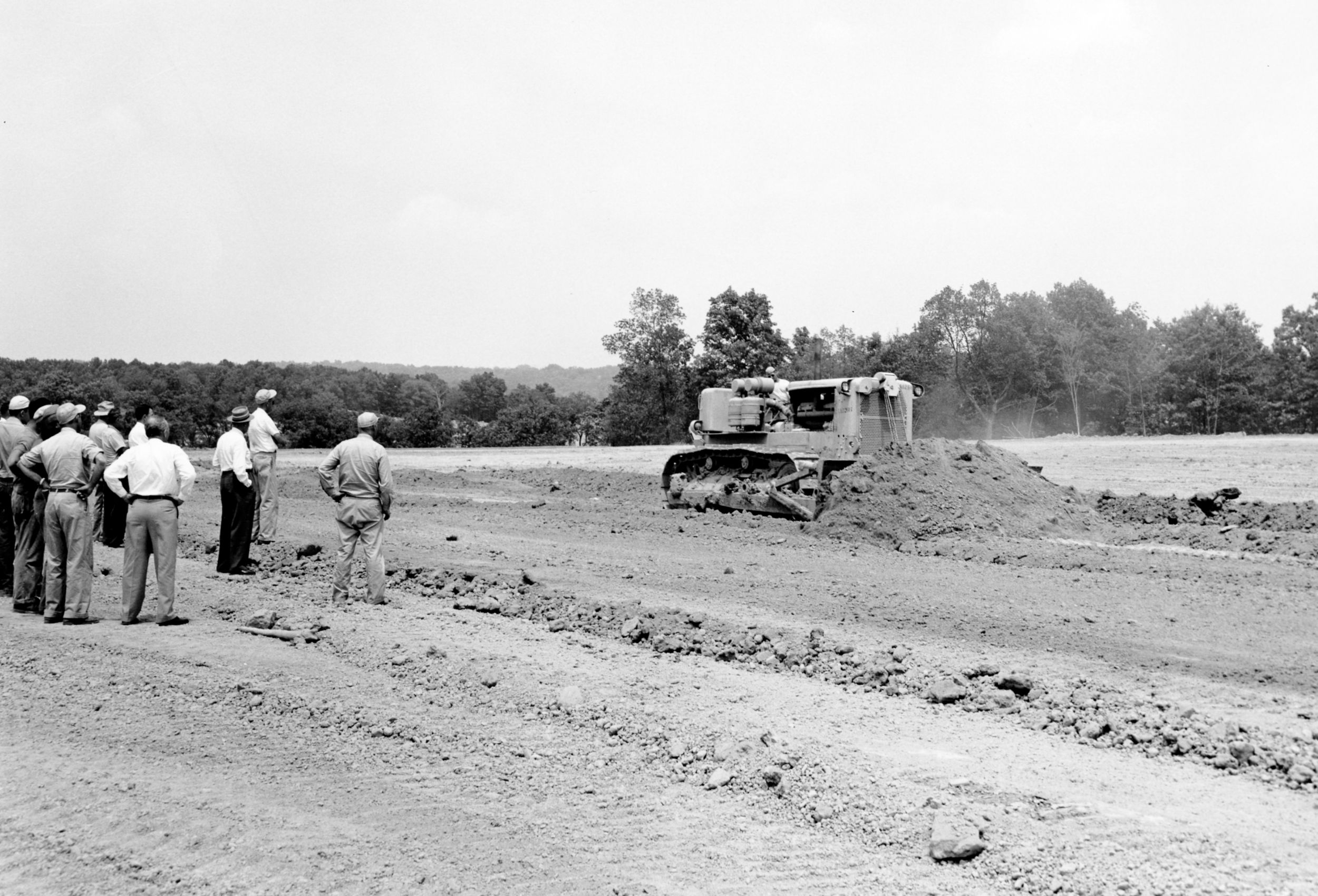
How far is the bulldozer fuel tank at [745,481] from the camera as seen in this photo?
54.6 ft

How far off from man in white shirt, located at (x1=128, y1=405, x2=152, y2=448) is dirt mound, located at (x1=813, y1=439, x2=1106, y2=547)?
9.37 meters

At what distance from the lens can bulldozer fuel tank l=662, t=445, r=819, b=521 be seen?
16656mm

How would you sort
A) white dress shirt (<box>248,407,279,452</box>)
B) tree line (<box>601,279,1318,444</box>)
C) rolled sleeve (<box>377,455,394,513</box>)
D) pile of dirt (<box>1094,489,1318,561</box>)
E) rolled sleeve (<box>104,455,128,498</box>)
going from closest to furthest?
1. rolled sleeve (<box>104,455,128,498</box>)
2. rolled sleeve (<box>377,455,394,513</box>)
3. white dress shirt (<box>248,407,279,452</box>)
4. pile of dirt (<box>1094,489,1318,561</box>)
5. tree line (<box>601,279,1318,444</box>)

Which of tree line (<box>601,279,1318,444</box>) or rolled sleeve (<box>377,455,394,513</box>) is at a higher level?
tree line (<box>601,279,1318,444</box>)

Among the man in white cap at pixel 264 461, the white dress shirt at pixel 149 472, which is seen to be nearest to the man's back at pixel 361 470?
the white dress shirt at pixel 149 472

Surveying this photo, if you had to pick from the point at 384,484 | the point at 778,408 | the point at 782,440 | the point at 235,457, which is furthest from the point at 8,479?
the point at 778,408

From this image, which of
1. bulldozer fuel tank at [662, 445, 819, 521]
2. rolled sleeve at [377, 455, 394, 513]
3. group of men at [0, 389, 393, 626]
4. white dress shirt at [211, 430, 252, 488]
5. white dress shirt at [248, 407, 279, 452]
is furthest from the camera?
bulldozer fuel tank at [662, 445, 819, 521]

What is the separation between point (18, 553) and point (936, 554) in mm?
10413

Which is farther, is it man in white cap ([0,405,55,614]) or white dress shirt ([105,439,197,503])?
man in white cap ([0,405,55,614])

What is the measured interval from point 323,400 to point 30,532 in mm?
49294

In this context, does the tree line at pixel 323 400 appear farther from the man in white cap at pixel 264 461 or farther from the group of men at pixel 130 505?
the group of men at pixel 130 505

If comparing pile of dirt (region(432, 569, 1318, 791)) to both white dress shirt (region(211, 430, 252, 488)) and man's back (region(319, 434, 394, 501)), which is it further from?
white dress shirt (region(211, 430, 252, 488))

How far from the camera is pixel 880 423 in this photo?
701 inches

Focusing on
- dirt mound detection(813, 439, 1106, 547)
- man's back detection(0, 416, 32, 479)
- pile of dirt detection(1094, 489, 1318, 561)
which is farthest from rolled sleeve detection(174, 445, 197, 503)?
pile of dirt detection(1094, 489, 1318, 561)
